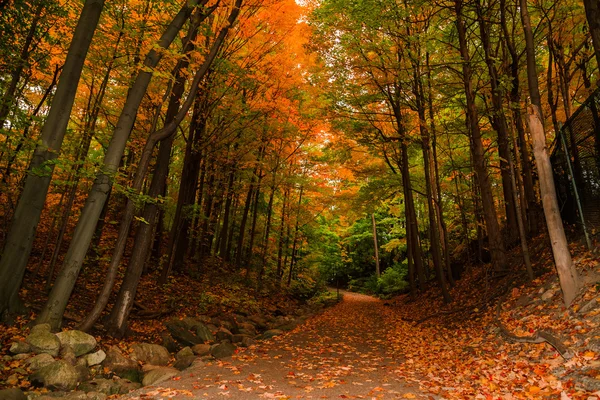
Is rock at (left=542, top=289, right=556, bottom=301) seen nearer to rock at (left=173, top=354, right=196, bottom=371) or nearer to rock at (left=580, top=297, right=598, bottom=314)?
rock at (left=580, top=297, right=598, bottom=314)

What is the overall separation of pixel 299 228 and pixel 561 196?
14.0 m

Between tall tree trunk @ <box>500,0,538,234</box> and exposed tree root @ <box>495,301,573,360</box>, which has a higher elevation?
tall tree trunk @ <box>500,0,538,234</box>

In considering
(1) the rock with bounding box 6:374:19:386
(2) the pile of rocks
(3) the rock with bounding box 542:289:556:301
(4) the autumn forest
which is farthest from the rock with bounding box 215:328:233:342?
(3) the rock with bounding box 542:289:556:301

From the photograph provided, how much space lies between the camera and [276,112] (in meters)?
13.6

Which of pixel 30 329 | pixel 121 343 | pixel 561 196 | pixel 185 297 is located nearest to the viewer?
pixel 30 329

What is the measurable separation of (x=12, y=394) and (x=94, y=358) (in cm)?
166

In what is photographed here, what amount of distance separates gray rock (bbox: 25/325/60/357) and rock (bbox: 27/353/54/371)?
6.3 inches

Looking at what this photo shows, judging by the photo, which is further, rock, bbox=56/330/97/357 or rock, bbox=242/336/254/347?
rock, bbox=242/336/254/347

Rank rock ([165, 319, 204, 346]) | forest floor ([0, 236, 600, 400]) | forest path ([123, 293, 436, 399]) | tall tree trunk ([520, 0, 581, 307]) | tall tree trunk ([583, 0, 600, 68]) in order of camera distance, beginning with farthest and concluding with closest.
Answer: rock ([165, 319, 204, 346]) → tall tree trunk ([583, 0, 600, 68]) → tall tree trunk ([520, 0, 581, 307]) → forest path ([123, 293, 436, 399]) → forest floor ([0, 236, 600, 400])

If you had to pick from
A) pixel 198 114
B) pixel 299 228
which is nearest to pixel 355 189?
pixel 299 228

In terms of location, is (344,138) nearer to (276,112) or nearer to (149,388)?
(276,112)

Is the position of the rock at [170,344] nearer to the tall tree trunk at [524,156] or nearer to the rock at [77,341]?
the rock at [77,341]

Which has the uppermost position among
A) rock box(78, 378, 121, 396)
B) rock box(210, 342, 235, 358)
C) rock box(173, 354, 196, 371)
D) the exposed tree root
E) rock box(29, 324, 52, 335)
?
the exposed tree root

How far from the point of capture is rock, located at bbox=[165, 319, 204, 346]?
7729mm
